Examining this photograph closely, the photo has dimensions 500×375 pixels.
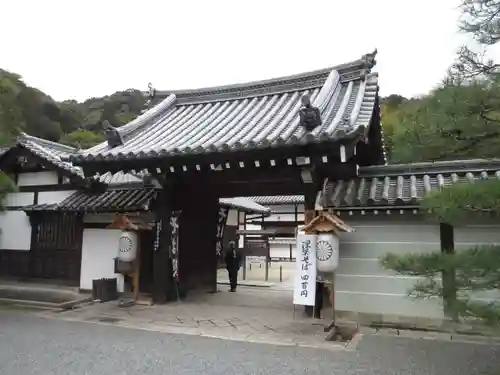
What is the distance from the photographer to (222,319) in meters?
8.31

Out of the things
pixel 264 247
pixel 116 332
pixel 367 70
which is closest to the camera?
pixel 116 332

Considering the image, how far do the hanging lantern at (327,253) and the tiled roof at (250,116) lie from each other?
1.73 metres

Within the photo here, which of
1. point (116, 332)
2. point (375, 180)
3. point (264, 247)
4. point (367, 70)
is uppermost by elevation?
point (367, 70)

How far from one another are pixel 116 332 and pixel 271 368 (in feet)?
10.3

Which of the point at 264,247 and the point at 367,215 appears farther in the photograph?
the point at 264,247

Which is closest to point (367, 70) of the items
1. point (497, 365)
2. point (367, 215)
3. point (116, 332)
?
point (367, 215)

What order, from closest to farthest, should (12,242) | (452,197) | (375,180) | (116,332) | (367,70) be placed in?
(452,197)
(116,332)
(375,180)
(367,70)
(12,242)

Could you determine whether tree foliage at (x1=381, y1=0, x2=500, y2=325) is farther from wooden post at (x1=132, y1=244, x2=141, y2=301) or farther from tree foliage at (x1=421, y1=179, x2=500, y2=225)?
wooden post at (x1=132, y1=244, x2=141, y2=301)

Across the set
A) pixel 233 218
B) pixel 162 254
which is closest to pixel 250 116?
pixel 162 254

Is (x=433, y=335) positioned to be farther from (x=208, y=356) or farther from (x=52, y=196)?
(x=52, y=196)

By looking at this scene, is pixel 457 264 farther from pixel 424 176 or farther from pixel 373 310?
pixel 424 176

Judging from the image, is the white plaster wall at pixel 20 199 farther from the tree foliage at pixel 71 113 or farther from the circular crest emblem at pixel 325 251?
the tree foliage at pixel 71 113

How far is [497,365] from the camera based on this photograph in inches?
207

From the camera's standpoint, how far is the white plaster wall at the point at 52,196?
481 inches
